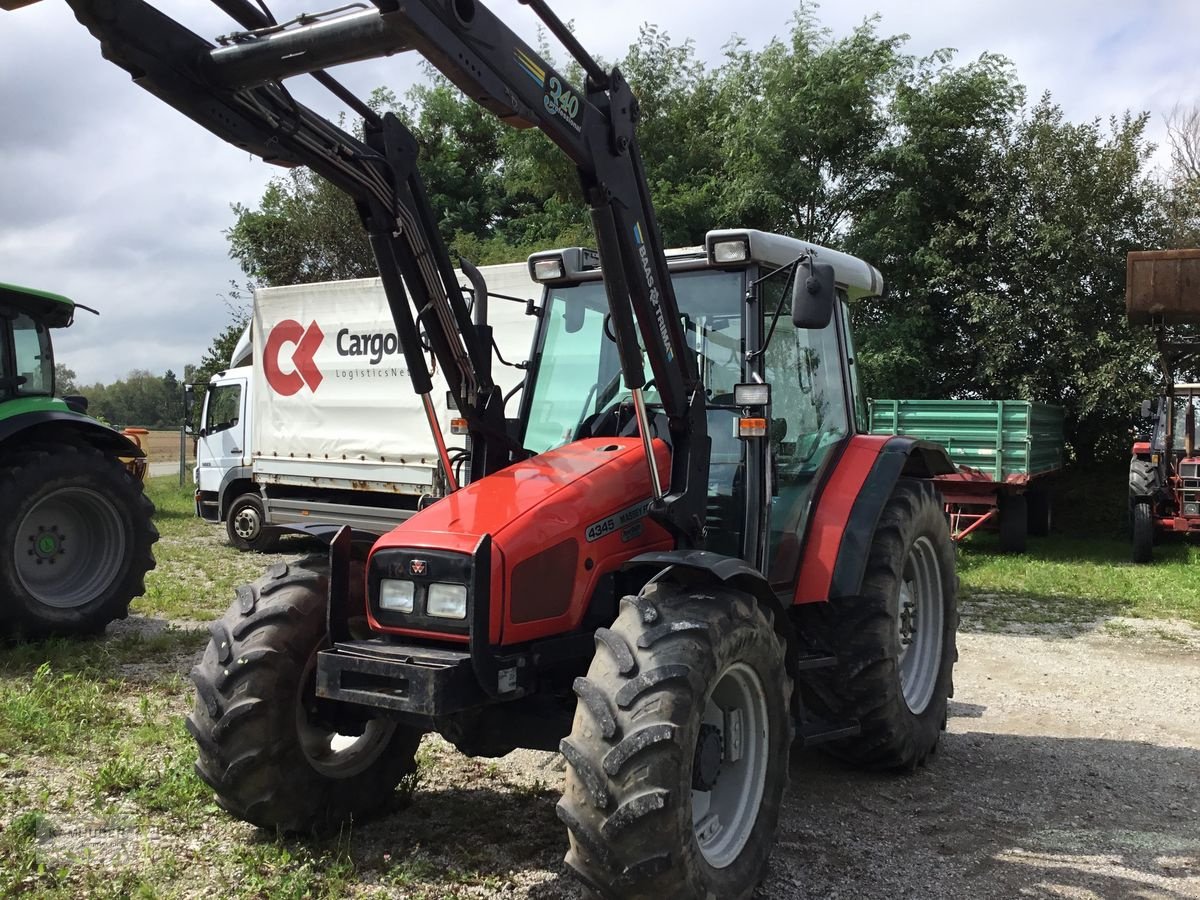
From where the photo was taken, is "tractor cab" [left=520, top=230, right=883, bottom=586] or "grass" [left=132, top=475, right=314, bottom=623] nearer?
"tractor cab" [left=520, top=230, right=883, bottom=586]

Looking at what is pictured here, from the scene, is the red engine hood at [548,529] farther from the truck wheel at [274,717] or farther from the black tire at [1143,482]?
the black tire at [1143,482]

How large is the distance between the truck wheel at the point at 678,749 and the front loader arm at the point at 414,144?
57 cm

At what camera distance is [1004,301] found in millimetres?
16422

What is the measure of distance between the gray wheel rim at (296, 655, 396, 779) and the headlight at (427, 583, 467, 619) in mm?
566

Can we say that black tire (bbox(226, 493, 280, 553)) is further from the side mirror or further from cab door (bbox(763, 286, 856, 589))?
the side mirror

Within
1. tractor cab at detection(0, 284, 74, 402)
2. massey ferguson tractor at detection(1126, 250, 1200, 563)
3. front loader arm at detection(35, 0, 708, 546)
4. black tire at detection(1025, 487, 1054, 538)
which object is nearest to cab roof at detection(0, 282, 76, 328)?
tractor cab at detection(0, 284, 74, 402)

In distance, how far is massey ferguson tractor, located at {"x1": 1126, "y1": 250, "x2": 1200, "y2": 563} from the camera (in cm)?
1147

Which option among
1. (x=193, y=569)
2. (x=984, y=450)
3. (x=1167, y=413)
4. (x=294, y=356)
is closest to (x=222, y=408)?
(x=294, y=356)

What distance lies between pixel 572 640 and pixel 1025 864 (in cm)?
191

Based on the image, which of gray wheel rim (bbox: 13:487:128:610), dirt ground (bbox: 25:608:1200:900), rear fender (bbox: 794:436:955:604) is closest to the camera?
dirt ground (bbox: 25:608:1200:900)

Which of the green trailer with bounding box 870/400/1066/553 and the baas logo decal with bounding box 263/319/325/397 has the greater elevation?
the baas logo decal with bounding box 263/319/325/397

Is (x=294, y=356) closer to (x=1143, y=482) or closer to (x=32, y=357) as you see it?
(x=32, y=357)

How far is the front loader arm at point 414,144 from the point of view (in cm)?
293

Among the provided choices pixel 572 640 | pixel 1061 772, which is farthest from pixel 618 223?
pixel 1061 772
